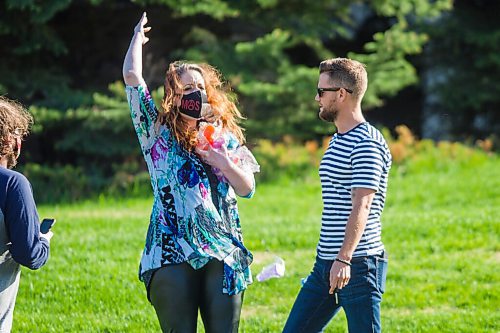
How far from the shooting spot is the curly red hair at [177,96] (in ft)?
12.9

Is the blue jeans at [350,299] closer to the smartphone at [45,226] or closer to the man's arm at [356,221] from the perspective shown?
the man's arm at [356,221]

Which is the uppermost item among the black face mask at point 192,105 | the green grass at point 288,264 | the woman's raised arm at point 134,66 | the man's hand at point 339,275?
the woman's raised arm at point 134,66

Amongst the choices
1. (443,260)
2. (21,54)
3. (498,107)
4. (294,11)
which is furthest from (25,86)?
(498,107)

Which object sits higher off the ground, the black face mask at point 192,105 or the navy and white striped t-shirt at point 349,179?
the black face mask at point 192,105

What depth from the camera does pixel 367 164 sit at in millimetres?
3883

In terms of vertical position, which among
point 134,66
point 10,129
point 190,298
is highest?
point 134,66

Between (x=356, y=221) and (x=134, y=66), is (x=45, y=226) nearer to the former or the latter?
(x=134, y=66)

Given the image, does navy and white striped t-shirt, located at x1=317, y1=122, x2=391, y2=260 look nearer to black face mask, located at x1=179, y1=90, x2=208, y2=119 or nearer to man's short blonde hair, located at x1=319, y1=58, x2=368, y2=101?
man's short blonde hair, located at x1=319, y1=58, x2=368, y2=101

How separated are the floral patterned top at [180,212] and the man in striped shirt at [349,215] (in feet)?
1.34

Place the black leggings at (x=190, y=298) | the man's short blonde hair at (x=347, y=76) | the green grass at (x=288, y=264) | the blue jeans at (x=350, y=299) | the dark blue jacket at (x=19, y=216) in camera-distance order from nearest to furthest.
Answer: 1. the dark blue jacket at (x=19, y=216)
2. the black leggings at (x=190, y=298)
3. the blue jeans at (x=350, y=299)
4. the man's short blonde hair at (x=347, y=76)
5. the green grass at (x=288, y=264)

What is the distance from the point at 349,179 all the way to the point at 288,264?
3.86 meters

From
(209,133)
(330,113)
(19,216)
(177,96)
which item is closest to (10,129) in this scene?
(19,216)

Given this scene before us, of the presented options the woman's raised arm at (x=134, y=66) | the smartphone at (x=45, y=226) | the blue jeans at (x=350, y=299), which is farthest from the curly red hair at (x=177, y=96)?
the blue jeans at (x=350, y=299)

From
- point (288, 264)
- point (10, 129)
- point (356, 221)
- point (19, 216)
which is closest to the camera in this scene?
point (19, 216)
